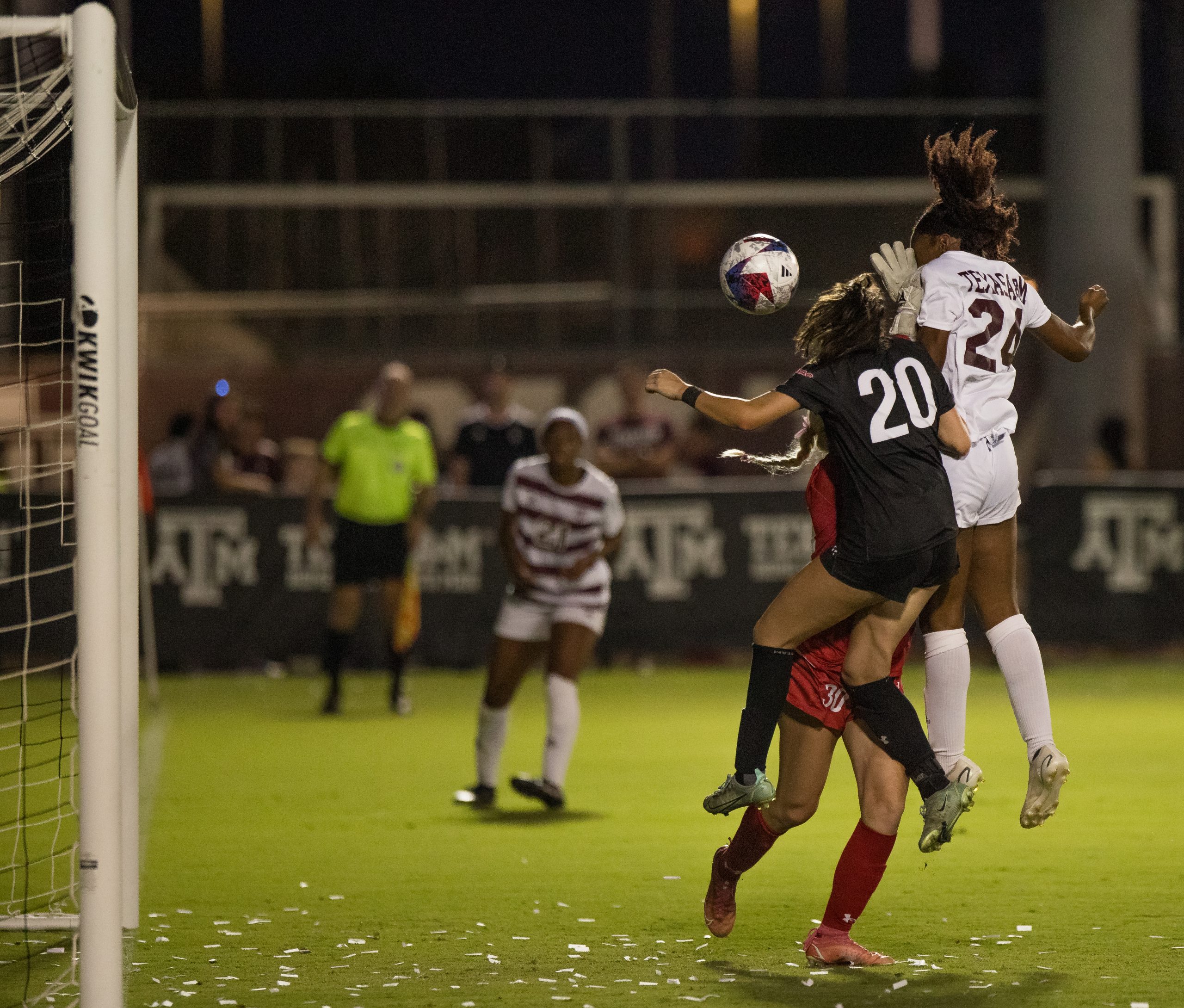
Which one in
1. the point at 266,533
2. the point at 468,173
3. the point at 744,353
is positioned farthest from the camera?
the point at 468,173

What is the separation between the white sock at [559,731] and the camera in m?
8.51

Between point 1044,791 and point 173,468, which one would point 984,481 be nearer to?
point 1044,791

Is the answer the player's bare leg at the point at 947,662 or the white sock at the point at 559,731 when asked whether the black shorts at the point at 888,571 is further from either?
the white sock at the point at 559,731

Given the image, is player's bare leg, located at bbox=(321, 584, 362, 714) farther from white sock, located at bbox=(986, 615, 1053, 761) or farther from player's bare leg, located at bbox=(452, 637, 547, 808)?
white sock, located at bbox=(986, 615, 1053, 761)

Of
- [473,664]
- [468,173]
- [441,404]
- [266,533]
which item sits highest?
[468,173]

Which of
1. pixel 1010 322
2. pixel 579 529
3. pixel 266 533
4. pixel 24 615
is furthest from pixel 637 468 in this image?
pixel 1010 322

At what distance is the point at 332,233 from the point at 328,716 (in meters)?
8.73

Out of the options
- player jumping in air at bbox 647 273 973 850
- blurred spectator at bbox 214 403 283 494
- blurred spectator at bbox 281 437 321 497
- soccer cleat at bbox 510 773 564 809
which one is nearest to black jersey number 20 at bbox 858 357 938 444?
player jumping in air at bbox 647 273 973 850

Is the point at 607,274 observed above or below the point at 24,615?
above

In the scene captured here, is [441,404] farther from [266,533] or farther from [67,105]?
[67,105]

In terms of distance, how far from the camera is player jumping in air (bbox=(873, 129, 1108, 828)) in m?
5.72

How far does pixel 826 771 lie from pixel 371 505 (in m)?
7.78

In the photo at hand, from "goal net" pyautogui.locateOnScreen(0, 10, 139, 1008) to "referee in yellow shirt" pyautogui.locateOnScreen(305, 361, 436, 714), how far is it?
4.04 meters

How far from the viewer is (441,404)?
18.9 metres
